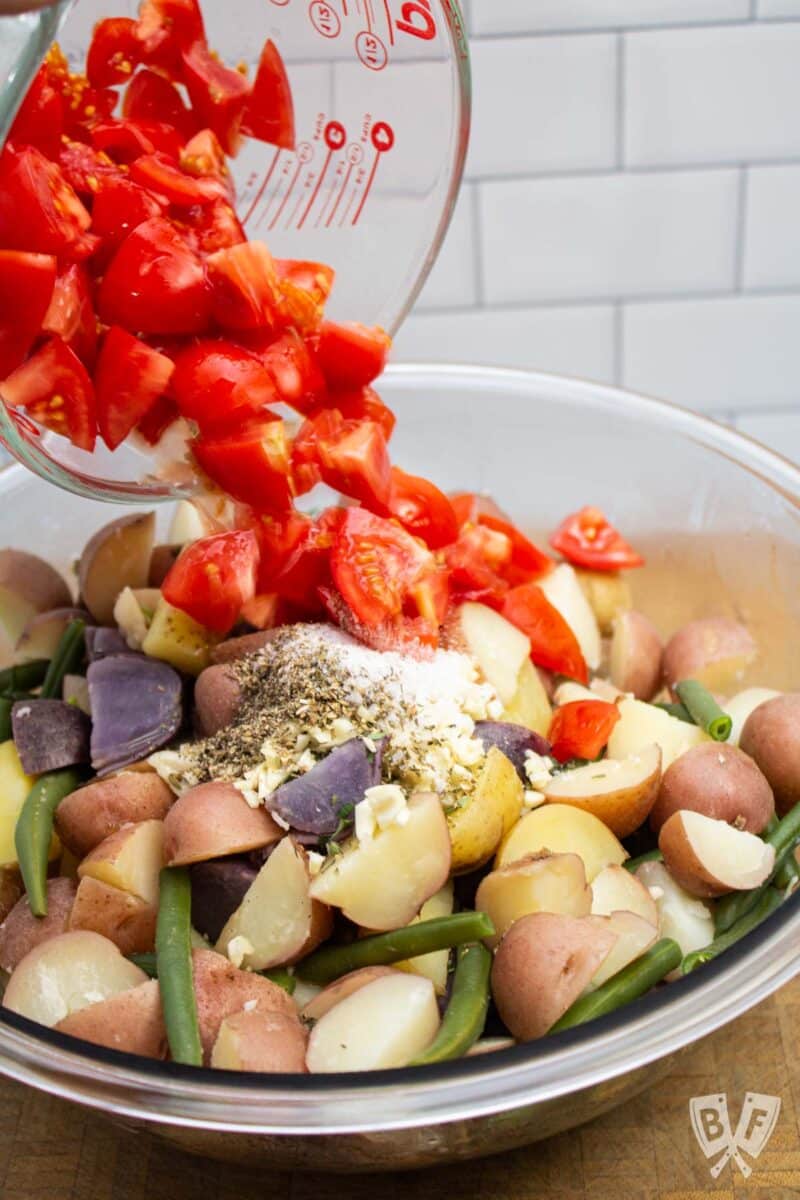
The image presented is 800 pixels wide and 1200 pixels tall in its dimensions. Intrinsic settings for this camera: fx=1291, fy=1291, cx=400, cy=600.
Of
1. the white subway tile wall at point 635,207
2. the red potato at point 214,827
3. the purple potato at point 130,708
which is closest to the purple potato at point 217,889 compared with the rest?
the red potato at point 214,827

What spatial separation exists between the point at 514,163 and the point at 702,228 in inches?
17.7

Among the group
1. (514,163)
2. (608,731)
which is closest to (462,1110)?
(608,731)

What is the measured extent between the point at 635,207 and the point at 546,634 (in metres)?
1.34

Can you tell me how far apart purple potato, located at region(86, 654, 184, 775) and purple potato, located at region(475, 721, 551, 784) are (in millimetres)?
406

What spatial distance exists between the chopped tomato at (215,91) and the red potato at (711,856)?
105 cm

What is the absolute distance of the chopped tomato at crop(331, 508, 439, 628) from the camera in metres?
1.69

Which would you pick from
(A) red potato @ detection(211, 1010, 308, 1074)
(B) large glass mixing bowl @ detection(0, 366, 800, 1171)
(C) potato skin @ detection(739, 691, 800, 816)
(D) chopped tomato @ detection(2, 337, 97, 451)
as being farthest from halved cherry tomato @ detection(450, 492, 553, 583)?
(A) red potato @ detection(211, 1010, 308, 1074)

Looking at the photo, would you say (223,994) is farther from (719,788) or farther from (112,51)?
(112,51)

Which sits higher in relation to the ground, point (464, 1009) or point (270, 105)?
point (270, 105)

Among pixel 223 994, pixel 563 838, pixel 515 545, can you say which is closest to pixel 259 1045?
pixel 223 994

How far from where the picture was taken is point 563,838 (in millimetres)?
1537

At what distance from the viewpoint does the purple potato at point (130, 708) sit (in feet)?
5.43

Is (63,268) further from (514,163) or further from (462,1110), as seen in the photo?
(514,163)

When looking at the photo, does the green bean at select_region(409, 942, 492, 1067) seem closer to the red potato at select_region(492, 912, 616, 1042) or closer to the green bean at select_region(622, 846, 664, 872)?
the red potato at select_region(492, 912, 616, 1042)
